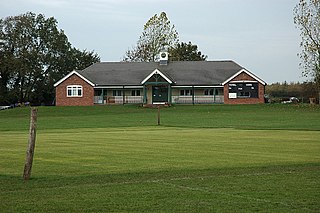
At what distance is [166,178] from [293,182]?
2.91 m

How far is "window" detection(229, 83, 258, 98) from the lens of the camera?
240ft

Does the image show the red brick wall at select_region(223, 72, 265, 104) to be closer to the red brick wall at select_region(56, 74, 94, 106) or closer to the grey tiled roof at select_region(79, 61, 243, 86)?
the grey tiled roof at select_region(79, 61, 243, 86)

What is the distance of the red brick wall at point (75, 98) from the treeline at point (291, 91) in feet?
82.4

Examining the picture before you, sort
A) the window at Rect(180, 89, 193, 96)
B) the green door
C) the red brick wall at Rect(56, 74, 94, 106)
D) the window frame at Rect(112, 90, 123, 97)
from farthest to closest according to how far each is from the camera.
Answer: the window frame at Rect(112, 90, 123, 97), the window at Rect(180, 89, 193, 96), the green door, the red brick wall at Rect(56, 74, 94, 106)

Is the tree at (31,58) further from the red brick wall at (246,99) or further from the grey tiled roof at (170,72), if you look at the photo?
the red brick wall at (246,99)

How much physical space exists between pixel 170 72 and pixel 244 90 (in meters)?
10.1

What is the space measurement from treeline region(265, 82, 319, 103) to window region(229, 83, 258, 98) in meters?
6.51

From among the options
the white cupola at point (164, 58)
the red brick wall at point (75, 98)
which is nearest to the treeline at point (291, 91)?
the white cupola at point (164, 58)

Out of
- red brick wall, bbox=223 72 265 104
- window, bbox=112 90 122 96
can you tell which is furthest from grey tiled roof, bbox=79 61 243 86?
window, bbox=112 90 122 96

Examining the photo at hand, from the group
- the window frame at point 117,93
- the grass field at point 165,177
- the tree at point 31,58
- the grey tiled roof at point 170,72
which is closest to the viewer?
the grass field at point 165,177

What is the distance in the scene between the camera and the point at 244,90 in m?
73.5

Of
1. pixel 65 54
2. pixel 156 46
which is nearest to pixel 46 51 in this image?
pixel 65 54

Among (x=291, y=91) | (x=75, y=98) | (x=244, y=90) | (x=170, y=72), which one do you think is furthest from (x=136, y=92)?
(x=291, y=91)

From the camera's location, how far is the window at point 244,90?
7319 centimetres
